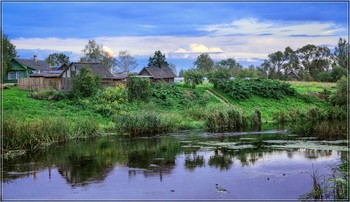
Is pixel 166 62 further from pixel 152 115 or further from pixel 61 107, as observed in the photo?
pixel 152 115

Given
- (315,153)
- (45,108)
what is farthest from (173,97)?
(315,153)

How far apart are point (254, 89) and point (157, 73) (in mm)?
15798

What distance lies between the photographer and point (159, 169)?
20.3 metres

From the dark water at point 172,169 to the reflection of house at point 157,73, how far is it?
36.3m

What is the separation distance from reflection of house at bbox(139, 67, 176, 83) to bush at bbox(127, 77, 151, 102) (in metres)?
16.5

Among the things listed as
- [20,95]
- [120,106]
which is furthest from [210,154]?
Result: [20,95]

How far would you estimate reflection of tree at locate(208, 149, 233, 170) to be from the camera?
2076 centimetres

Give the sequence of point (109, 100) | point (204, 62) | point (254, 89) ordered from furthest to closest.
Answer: point (204, 62) → point (254, 89) → point (109, 100)

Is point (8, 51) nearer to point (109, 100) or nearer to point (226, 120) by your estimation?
point (109, 100)

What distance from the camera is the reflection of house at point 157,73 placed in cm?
6619

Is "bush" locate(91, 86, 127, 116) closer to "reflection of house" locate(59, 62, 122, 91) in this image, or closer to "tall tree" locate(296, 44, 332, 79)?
"reflection of house" locate(59, 62, 122, 91)

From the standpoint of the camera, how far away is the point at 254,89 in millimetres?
62531

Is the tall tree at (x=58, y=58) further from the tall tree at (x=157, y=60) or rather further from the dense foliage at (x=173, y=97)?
the dense foliage at (x=173, y=97)

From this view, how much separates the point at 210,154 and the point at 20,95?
2938 centimetres
